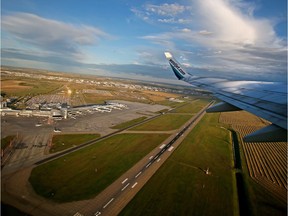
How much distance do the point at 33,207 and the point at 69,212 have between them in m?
4.31

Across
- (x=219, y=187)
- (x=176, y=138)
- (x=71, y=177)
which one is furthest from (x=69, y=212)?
(x=176, y=138)

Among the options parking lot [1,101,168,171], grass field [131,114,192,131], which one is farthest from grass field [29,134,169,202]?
grass field [131,114,192,131]

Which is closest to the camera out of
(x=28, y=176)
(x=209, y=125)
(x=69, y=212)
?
(x=69, y=212)

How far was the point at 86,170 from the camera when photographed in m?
34.6

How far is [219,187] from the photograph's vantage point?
31953 mm

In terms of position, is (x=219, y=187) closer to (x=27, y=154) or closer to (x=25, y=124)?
(x=27, y=154)

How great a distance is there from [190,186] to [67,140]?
2990 cm

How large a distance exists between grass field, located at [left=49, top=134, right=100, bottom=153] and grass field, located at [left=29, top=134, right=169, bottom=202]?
3.92 meters

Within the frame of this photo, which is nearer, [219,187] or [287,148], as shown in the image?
[219,187]

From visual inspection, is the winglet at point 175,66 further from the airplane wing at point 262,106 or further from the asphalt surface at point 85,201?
the asphalt surface at point 85,201

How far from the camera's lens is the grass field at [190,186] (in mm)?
26188

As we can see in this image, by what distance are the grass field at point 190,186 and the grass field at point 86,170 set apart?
612 centimetres

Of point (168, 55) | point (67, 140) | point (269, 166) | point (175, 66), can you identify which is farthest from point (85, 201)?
point (269, 166)

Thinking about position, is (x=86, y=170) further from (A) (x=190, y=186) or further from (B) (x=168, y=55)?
(B) (x=168, y=55)
